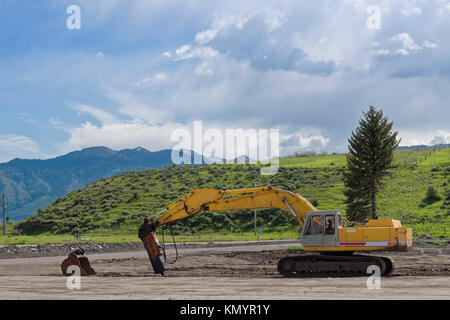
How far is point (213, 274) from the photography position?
24797 millimetres

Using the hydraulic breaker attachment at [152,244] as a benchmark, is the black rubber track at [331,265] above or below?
below

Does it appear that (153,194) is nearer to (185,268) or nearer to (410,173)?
(410,173)

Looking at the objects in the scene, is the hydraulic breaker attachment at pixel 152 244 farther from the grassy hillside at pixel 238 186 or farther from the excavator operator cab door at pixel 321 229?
the grassy hillside at pixel 238 186

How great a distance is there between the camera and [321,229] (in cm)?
2222

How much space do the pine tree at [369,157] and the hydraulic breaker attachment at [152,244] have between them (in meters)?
31.5

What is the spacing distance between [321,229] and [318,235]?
0.29 metres

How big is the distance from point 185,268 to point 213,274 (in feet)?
12.6

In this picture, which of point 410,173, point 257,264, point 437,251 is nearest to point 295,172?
point 410,173

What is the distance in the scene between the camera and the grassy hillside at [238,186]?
7394 cm
